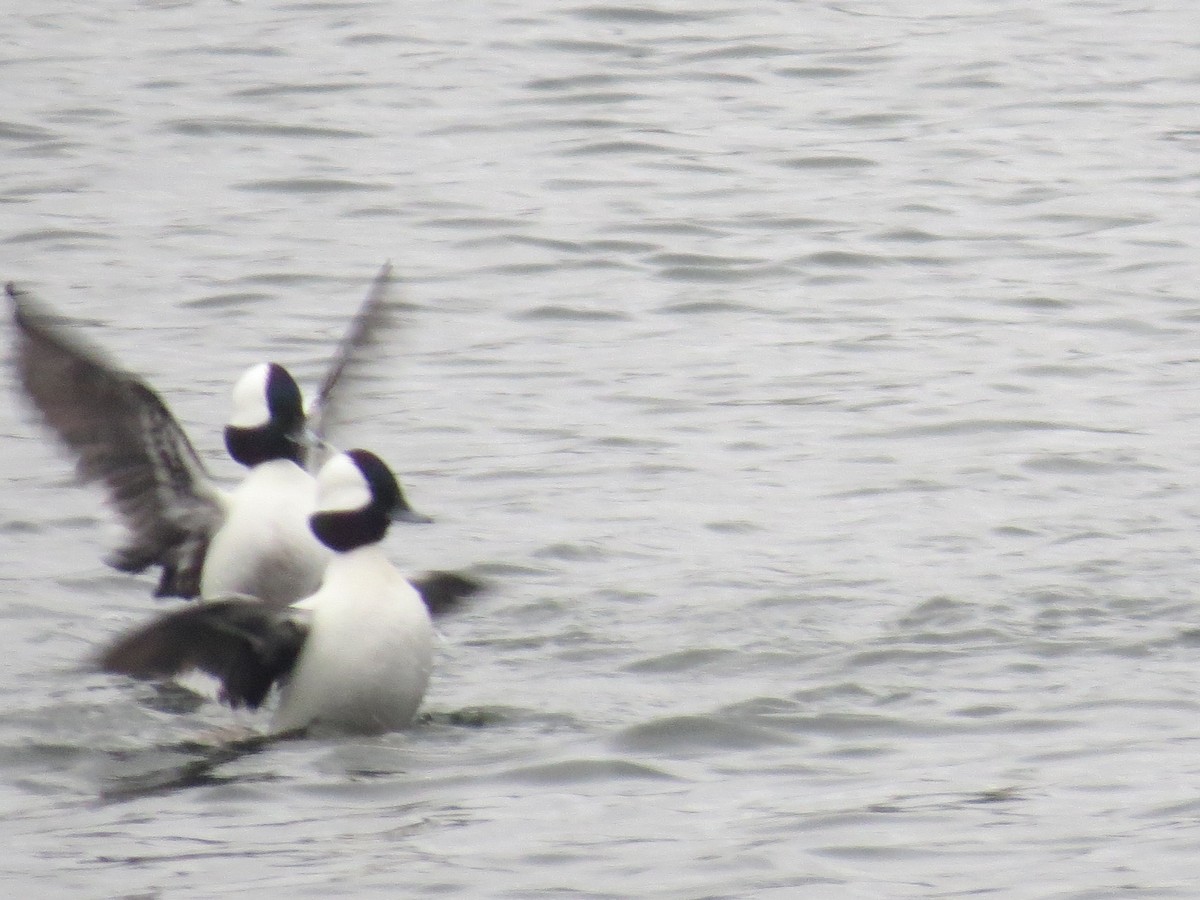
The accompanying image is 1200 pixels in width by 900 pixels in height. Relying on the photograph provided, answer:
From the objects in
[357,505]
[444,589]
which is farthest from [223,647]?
[444,589]

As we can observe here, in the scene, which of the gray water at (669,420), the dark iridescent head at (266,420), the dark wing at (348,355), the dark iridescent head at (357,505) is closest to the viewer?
the gray water at (669,420)

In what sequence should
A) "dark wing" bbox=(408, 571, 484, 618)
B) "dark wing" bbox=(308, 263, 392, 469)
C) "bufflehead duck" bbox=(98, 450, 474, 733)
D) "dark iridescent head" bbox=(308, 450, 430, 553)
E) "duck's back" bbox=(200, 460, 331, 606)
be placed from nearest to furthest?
"bufflehead duck" bbox=(98, 450, 474, 733), "dark iridescent head" bbox=(308, 450, 430, 553), "dark wing" bbox=(408, 571, 484, 618), "duck's back" bbox=(200, 460, 331, 606), "dark wing" bbox=(308, 263, 392, 469)

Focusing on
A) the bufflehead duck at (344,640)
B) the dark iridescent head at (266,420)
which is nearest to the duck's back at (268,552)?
the dark iridescent head at (266,420)

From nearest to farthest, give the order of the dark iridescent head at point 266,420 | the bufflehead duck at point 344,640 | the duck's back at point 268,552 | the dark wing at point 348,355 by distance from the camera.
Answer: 1. the bufflehead duck at point 344,640
2. the duck's back at point 268,552
3. the dark iridescent head at point 266,420
4. the dark wing at point 348,355

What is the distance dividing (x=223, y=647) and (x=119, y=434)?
137 centimetres

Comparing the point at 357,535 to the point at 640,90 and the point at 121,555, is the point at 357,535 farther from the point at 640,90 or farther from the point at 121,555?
the point at 640,90

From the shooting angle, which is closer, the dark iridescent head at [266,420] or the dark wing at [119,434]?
the dark wing at [119,434]

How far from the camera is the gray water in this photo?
631 centimetres

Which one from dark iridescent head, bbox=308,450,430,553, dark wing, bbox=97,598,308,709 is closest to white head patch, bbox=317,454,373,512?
dark iridescent head, bbox=308,450,430,553

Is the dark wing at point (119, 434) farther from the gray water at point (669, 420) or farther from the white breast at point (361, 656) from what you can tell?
the white breast at point (361, 656)

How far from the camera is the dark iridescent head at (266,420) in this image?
27.1 ft

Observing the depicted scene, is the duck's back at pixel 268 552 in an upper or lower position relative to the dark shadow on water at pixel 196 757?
upper

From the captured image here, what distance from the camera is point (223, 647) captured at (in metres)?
6.99

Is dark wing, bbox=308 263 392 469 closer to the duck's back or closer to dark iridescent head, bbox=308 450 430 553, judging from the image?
the duck's back
